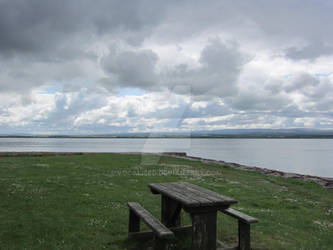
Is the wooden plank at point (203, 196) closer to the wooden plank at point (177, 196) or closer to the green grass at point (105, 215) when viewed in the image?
the wooden plank at point (177, 196)

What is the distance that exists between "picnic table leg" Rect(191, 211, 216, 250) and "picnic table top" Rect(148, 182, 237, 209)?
0.99 feet

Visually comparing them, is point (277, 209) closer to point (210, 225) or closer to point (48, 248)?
point (210, 225)

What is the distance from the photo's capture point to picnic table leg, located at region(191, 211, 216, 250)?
5.57 m

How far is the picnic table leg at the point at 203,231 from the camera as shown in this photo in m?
5.57

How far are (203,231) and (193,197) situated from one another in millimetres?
706

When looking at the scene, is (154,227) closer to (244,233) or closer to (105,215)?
(244,233)

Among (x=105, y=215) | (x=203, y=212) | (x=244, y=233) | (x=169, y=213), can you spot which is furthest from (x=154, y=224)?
(x=105, y=215)

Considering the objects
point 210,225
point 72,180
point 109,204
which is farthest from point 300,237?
point 72,180

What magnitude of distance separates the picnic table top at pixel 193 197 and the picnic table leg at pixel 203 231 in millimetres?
303

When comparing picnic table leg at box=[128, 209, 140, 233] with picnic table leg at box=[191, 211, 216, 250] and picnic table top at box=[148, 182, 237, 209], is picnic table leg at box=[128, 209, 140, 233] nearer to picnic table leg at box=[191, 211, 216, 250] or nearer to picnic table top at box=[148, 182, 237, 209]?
picnic table top at box=[148, 182, 237, 209]

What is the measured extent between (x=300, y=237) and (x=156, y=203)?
541 centimetres

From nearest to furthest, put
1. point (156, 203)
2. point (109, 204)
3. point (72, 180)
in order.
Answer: point (109, 204) < point (156, 203) < point (72, 180)

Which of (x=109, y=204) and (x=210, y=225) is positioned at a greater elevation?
(x=210, y=225)

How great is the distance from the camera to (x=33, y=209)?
939 cm
